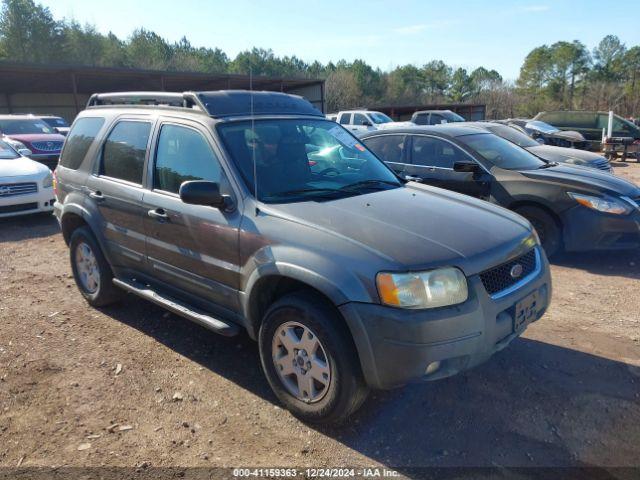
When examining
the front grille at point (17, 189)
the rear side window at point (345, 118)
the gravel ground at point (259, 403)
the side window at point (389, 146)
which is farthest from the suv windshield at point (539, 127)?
the front grille at point (17, 189)

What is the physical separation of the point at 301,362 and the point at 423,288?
2.98 feet

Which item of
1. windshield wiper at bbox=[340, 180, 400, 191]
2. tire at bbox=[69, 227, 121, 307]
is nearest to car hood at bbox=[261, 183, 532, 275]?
windshield wiper at bbox=[340, 180, 400, 191]

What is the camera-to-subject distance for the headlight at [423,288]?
2707mm

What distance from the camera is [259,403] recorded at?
345cm

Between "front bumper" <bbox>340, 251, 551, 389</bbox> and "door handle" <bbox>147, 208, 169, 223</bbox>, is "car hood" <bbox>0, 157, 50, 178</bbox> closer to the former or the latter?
"door handle" <bbox>147, 208, 169, 223</bbox>

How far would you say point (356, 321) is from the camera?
2.75 m

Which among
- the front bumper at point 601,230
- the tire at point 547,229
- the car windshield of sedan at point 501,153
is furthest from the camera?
the car windshield of sedan at point 501,153

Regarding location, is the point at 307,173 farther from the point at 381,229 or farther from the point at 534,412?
the point at 534,412

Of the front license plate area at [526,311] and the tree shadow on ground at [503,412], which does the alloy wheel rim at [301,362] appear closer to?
the tree shadow on ground at [503,412]

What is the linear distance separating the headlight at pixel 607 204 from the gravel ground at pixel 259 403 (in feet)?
4.25

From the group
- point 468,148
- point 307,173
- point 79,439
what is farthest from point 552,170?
point 79,439

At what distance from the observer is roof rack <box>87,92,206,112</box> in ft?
13.1

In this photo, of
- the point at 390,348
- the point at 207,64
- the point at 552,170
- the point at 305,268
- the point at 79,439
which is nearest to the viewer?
the point at 390,348

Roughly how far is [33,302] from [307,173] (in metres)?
3.48
